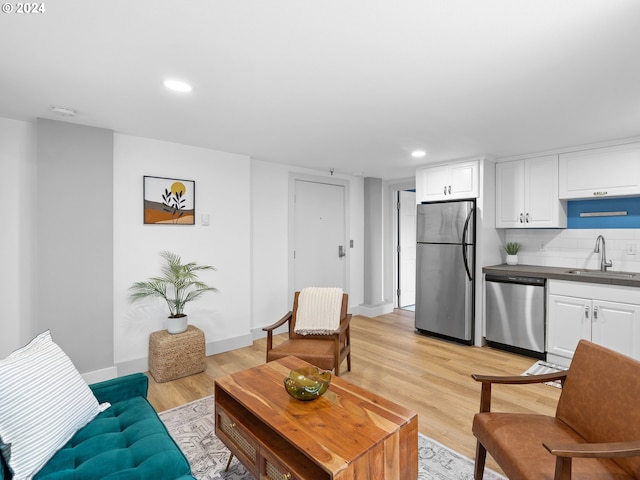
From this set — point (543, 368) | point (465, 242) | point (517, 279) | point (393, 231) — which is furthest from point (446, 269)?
point (393, 231)

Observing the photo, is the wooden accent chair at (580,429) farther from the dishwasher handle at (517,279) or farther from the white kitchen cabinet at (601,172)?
the white kitchen cabinet at (601,172)

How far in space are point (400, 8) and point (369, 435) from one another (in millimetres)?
1885

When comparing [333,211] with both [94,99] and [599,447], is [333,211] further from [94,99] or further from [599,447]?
[599,447]

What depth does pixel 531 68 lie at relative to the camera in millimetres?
1903

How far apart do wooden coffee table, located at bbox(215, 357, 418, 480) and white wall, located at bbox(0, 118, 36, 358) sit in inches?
83.2

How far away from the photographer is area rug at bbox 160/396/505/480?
191 cm

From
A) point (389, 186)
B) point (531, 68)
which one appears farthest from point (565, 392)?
point (389, 186)

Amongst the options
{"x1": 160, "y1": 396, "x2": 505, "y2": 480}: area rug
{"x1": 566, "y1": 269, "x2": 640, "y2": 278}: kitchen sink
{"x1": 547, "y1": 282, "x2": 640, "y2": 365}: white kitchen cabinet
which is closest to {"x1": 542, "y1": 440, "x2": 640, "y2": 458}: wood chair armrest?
{"x1": 160, "y1": 396, "x2": 505, "y2": 480}: area rug

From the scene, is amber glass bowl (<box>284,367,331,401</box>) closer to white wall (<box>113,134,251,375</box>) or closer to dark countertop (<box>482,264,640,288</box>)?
white wall (<box>113,134,251,375</box>)

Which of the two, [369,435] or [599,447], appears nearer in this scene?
[599,447]

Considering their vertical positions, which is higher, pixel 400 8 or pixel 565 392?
pixel 400 8

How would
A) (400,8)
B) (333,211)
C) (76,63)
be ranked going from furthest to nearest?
(333,211), (76,63), (400,8)

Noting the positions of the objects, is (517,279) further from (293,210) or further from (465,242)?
(293,210)

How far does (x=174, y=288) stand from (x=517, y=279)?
12.6ft
